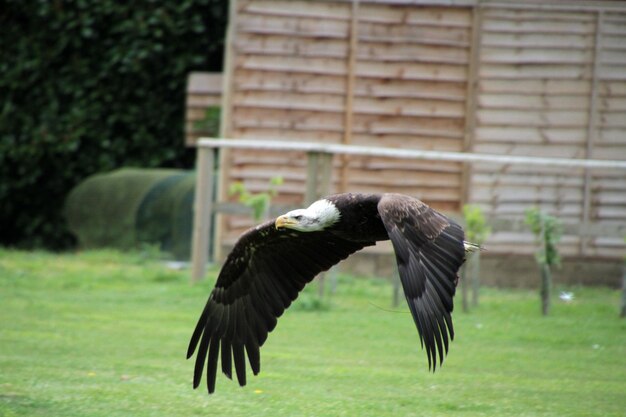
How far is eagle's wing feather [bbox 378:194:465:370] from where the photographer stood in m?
6.05

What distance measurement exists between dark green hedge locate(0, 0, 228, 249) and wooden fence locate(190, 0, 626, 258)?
463 cm

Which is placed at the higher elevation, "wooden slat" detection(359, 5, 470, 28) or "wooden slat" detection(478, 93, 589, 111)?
"wooden slat" detection(359, 5, 470, 28)

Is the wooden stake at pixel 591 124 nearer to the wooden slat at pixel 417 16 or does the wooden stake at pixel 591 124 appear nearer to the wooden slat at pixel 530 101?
the wooden slat at pixel 530 101

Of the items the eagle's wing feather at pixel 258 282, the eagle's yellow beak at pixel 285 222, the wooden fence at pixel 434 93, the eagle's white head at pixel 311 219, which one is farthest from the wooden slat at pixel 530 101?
the eagle's yellow beak at pixel 285 222

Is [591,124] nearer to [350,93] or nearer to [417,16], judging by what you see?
[417,16]

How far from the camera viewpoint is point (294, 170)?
46.4 feet

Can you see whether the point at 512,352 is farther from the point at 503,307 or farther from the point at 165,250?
the point at 165,250

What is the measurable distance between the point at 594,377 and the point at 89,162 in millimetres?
12180

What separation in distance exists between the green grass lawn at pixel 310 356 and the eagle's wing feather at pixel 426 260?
107 centimetres

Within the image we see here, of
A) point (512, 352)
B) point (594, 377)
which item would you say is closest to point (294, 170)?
point (512, 352)

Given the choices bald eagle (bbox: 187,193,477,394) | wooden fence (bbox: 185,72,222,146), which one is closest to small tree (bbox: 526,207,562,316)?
bald eagle (bbox: 187,193,477,394)

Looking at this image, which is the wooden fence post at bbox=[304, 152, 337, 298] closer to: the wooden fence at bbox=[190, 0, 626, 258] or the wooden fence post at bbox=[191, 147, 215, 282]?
the wooden fence post at bbox=[191, 147, 215, 282]

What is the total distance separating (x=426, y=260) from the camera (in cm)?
637

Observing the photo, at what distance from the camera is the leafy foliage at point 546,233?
10828mm
